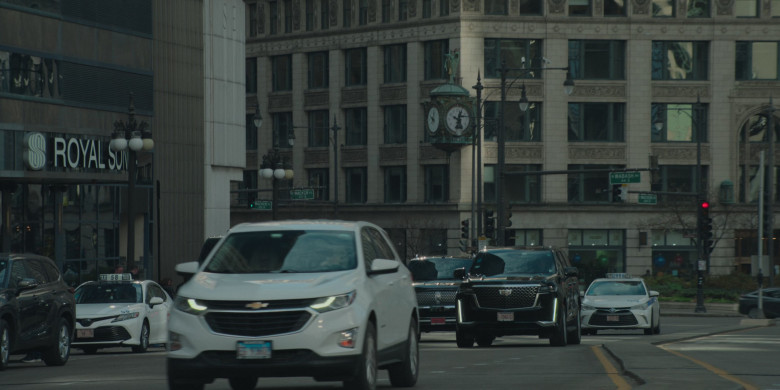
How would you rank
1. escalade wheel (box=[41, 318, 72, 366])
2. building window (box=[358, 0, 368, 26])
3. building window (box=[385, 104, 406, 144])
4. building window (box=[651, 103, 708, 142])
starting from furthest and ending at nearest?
building window (box=[358, 0, 368, 26])
building window (box=[385, 104, 406, 144])
building window (box=[651, 103, 708, 142])
escalade wheel (box=[41, 318, 72, 366])

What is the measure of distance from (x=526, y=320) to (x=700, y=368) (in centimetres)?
756

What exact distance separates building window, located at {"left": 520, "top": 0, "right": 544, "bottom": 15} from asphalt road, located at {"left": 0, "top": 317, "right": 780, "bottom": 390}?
51.1 m

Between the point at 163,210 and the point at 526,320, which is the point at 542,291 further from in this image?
the point at 163,210

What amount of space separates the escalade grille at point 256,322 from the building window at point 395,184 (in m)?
66.6

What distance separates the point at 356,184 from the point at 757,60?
78.7 feet

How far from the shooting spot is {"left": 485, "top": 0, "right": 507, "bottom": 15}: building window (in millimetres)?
76875

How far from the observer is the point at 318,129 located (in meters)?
84.2

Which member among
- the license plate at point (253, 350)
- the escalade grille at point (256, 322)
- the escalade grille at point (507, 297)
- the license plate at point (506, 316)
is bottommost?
the license plate at point (506, 316)

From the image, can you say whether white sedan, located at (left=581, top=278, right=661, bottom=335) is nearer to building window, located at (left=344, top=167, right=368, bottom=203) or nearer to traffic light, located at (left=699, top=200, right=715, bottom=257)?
traffic light, located at (left=699, top=200, right=715, bottom=257)

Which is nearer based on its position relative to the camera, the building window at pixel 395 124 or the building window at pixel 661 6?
the building window at pixel 661 6

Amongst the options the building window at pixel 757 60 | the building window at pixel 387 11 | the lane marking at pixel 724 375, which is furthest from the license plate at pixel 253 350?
the building window at pixel 757 60

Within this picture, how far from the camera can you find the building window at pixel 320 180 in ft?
274

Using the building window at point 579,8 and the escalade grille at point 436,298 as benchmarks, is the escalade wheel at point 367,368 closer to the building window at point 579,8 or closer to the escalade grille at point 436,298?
the escalade grille at point 436,298

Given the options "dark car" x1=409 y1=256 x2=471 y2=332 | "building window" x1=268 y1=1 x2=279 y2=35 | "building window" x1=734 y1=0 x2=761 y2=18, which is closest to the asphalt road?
"dark car" x1=409 y1=256 x2=471 y2=332
